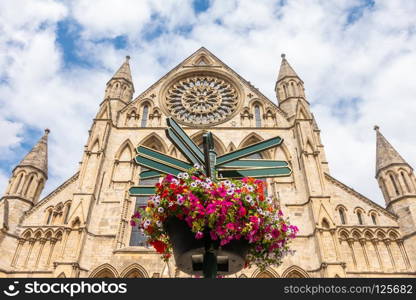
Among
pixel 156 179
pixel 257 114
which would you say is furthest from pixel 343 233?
pixel 156 179

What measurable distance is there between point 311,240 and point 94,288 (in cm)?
1331

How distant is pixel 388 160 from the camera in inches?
700

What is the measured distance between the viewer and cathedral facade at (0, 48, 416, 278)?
46.5ft

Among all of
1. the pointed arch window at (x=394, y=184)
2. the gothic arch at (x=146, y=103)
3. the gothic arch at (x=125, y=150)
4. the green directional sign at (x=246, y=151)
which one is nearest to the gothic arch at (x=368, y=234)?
the pointed arch window at (x=394, y=184)

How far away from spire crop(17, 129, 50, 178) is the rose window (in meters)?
7.92

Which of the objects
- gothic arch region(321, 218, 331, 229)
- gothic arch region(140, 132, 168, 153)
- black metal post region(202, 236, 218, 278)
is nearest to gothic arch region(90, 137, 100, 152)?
gothic arch region(140, 132, 168, 153)

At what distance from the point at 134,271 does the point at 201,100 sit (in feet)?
38.5

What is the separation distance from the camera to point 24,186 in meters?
17.3

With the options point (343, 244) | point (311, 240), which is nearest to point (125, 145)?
point (311, 240)

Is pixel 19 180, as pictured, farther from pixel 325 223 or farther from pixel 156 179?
pixel 325 223

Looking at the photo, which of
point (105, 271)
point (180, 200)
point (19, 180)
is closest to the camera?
point (180, 200)

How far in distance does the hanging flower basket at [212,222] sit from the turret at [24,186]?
14521 mm

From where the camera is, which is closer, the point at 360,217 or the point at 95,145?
the point at 360,217

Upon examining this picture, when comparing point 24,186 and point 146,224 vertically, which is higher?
point 24,186
